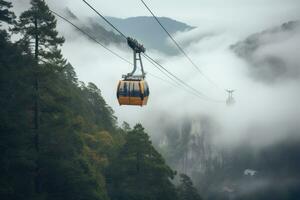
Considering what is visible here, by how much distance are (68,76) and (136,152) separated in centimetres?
3393

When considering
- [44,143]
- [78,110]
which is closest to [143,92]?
[44,143]

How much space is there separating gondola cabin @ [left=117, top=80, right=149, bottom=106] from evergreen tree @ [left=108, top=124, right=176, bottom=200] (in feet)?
67.1

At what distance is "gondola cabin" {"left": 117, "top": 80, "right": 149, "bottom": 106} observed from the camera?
25000 mm

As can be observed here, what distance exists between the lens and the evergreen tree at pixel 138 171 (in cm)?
4484

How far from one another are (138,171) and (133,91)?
22072 mm

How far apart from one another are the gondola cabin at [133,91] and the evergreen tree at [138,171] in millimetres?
20448

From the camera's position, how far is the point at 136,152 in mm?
46094

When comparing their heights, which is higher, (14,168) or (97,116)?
(97,116)

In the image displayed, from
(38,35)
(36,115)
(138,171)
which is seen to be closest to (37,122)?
(36,115)

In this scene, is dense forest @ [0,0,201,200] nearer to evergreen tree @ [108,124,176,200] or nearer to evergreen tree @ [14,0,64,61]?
evergreen tree @ [14,0,64,61]

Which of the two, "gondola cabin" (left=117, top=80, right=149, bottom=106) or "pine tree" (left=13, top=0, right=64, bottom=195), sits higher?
"pine tree" (left=13, top=0, right=64, bottom=195)

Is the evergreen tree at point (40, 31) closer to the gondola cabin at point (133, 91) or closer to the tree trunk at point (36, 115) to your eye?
the tree trunk at point (36, 115)

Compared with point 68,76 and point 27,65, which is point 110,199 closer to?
point 27,65

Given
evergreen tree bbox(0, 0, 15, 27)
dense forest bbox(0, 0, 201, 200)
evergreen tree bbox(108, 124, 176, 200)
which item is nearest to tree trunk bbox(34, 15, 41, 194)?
dense forest bbox(0, 0, 201, 200)
